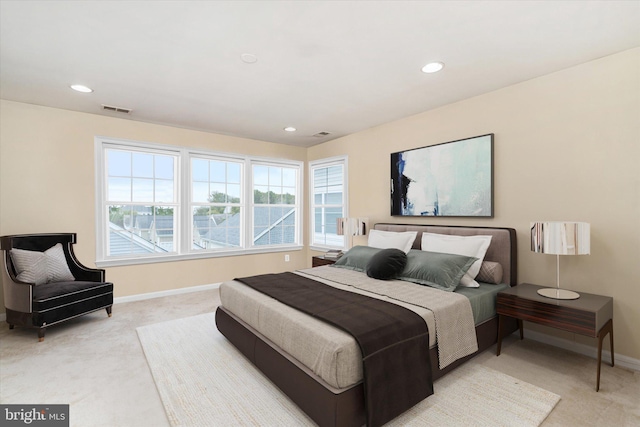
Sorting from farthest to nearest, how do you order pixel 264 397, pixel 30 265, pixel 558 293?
pixel 30 265 < pixel 558 293 < pixel 264 397

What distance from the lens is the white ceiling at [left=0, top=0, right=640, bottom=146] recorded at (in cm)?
202

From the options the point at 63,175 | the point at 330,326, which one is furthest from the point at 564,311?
the point at 63,175

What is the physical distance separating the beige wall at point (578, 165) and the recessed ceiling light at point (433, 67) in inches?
37.4

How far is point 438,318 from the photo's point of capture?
2238 mm

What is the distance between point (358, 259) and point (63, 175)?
155 inches

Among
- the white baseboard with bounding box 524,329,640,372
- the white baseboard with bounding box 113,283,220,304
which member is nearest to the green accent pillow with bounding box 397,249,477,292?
the white baseboard with bounding box 524,329,640,372

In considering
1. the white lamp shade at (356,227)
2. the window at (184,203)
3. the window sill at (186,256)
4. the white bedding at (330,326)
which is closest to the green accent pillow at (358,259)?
the white bedding at (330,326)

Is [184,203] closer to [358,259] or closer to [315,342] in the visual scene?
[358,259]

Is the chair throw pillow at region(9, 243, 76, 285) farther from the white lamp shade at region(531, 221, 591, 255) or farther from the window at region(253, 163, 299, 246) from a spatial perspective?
the white lamp shade at region(531, 221, 591, 255)

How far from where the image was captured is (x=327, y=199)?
228 inches

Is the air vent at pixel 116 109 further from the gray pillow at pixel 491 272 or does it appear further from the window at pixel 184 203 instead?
the gray pillow at pixel 491 272

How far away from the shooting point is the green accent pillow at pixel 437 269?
2832 millimetres

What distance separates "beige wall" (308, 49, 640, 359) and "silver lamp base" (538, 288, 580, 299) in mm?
223

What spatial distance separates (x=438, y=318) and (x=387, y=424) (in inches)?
31.1
